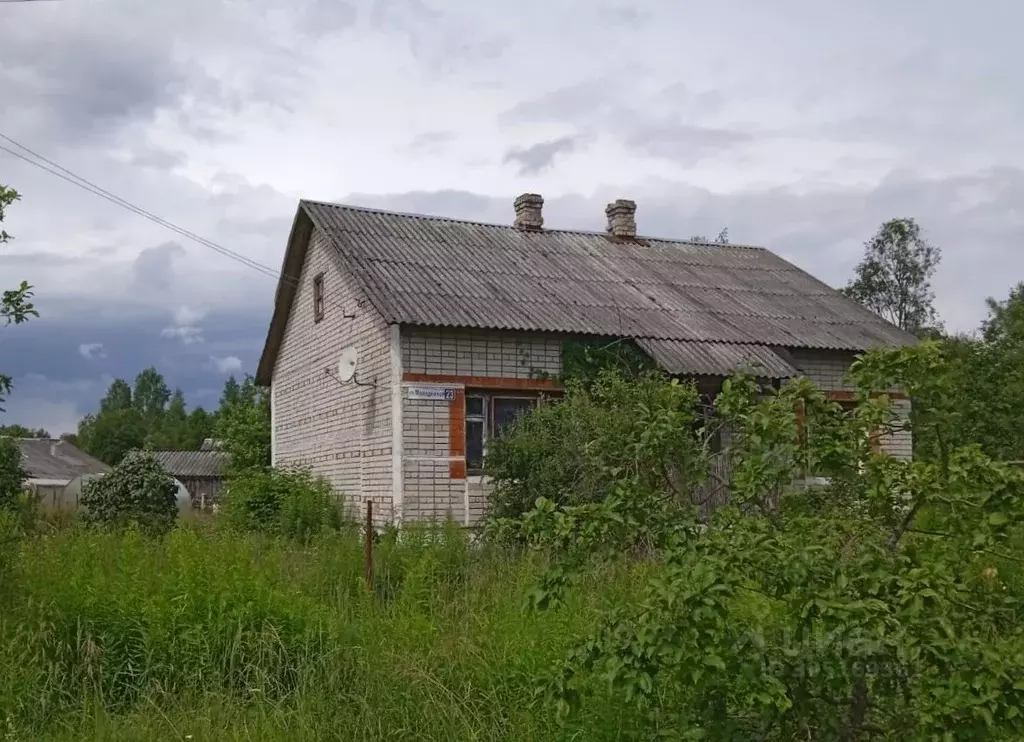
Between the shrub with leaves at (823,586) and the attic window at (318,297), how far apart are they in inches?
503

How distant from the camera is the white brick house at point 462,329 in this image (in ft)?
43.7

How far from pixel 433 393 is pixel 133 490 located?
631 cm

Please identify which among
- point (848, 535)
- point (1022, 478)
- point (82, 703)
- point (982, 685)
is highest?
point (1022, 478)

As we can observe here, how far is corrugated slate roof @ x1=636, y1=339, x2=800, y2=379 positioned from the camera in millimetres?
13797

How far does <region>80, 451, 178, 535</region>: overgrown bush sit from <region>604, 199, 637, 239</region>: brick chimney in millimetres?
10190

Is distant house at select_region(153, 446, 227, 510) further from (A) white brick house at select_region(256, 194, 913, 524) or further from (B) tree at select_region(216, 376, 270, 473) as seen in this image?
(A) white brick house at select_region(256, 194, 913, 524)

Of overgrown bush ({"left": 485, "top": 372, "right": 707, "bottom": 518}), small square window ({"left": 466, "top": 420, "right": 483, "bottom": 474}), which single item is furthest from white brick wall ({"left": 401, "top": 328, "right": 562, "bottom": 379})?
overgrown bush ({"left": 485, "top": 372, "right": 707, "bottom": 518})

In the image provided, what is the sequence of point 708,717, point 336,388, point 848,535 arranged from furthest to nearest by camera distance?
point 336,388 < point 848,535 < point 708,717

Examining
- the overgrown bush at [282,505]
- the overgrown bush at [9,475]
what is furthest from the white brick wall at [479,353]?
the overgrown bush at [9,475]

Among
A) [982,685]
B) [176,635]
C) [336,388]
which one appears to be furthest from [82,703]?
[336,388]

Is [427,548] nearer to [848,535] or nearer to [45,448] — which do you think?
[848,535]

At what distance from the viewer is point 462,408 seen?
1354cm

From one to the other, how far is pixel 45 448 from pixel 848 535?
53026 millimetres

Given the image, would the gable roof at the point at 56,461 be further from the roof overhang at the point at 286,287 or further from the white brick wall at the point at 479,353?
the white brick wall at the point at 479,353
